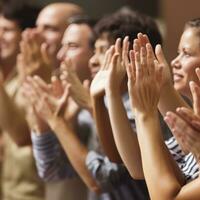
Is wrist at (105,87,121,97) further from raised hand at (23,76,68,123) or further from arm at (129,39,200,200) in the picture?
raised hand at (23,76,68,123)

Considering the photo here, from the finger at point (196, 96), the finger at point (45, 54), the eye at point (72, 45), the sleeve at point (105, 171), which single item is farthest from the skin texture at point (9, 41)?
the finger at point (196, 96)

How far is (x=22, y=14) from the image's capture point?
2.92 m

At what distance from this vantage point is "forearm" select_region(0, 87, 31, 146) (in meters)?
2.58

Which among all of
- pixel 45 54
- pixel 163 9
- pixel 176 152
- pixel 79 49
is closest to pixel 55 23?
pixel 45 54

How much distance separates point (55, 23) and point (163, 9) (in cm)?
59

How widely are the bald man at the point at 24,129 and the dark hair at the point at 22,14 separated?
233 mm

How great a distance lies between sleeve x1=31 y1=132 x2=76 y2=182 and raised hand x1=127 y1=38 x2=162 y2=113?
655mm

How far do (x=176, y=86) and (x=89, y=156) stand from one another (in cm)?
32

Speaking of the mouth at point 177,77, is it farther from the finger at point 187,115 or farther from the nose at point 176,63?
the finger at point 187,115

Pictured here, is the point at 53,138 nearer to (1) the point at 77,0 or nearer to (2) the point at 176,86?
(2) the point at 176,86

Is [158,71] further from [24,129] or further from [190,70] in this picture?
[24,129]

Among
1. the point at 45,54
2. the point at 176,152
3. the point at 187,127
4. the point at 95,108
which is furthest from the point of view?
the point at 45,54

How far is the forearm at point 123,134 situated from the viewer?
183 cm

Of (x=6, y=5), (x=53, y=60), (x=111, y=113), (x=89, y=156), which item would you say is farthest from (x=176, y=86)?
(x=6, y=5)
